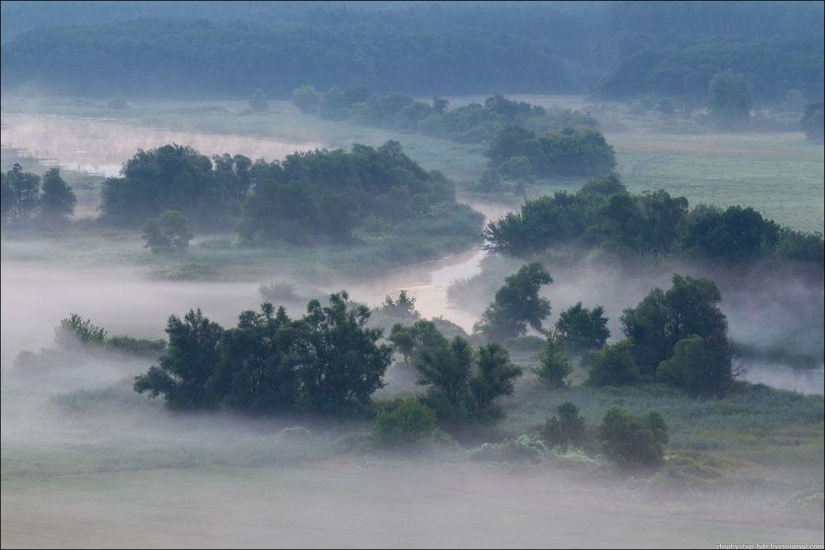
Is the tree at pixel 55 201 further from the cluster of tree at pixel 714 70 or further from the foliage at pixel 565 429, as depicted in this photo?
the cluster of tree at pixel 714 70

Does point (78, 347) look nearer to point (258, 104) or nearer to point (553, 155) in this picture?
point (553, 155)

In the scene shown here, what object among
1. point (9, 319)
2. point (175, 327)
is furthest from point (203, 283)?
point (175, 327)

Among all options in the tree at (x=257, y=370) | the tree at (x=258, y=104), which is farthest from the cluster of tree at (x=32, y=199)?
the tree at (x=258, y=104)

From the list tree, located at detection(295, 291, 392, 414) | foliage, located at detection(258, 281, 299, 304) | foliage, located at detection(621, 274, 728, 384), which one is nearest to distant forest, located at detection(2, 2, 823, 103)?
foliage, located at detection(258, 281, 299, 304)

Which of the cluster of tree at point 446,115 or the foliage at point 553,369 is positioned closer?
the foliage at point 553,369

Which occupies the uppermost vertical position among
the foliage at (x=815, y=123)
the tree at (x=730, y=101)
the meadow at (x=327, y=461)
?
the tree at (x=730, y=101)

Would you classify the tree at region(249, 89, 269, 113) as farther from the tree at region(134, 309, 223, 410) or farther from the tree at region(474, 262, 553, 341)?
the tree at region(134, 309, 223, 410)
